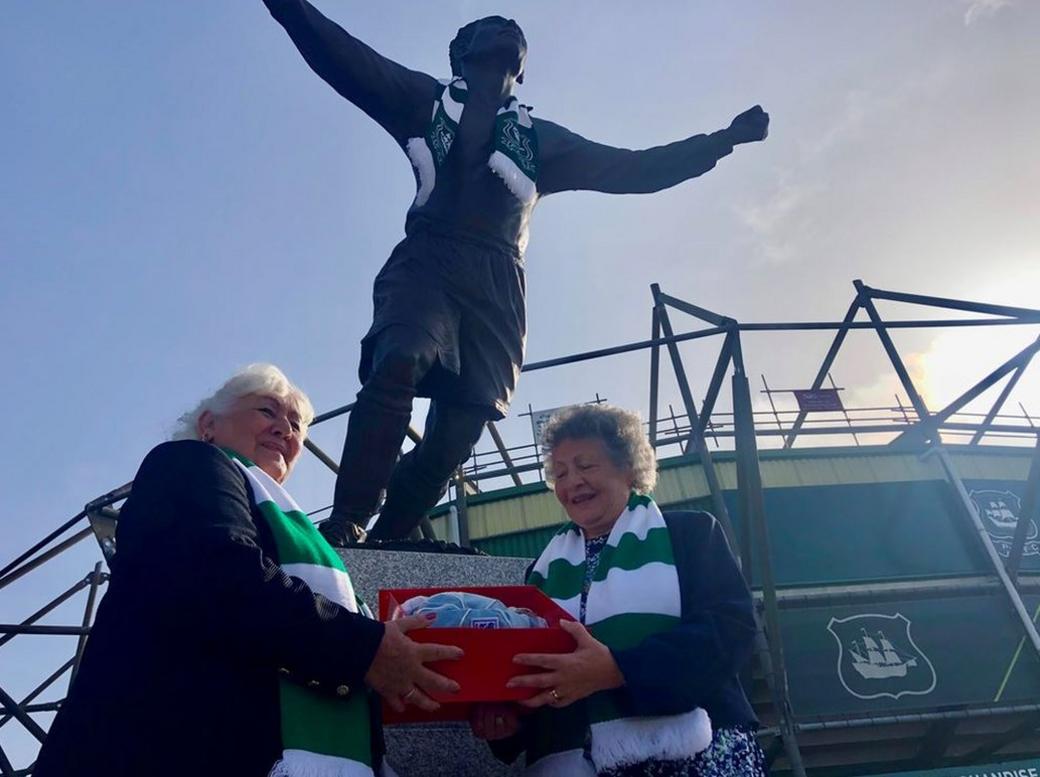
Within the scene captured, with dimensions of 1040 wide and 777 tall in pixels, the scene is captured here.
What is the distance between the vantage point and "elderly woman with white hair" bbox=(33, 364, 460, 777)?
108 centimetres

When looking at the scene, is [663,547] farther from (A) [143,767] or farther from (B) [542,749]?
(A) [143,767]

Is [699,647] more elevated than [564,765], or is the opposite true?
[699,647]

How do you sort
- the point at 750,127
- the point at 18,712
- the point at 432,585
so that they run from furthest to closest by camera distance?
the point at 18,712 → the point at 750,127 → the point at 432,585

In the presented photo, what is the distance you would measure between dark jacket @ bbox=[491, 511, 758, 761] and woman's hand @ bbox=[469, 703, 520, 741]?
20cm

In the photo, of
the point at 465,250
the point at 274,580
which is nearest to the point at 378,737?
the point at 274,580

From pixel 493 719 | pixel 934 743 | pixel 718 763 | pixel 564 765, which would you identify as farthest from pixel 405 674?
pixel 934 743

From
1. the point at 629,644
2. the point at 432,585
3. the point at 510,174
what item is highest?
the point at 510,174

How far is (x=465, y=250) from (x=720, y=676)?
226 cm

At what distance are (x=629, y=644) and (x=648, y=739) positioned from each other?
0.58 feet

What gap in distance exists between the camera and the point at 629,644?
4.96ft

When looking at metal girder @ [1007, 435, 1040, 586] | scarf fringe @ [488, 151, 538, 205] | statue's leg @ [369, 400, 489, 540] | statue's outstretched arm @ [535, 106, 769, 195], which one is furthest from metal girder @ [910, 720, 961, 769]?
scarf fringe @ [488, 151, 538, 205]

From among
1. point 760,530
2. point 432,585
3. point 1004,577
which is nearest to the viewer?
point 432,585

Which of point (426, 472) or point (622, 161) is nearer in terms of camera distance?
point (426, 472)

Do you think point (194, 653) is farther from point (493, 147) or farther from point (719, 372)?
point (719, 372)
